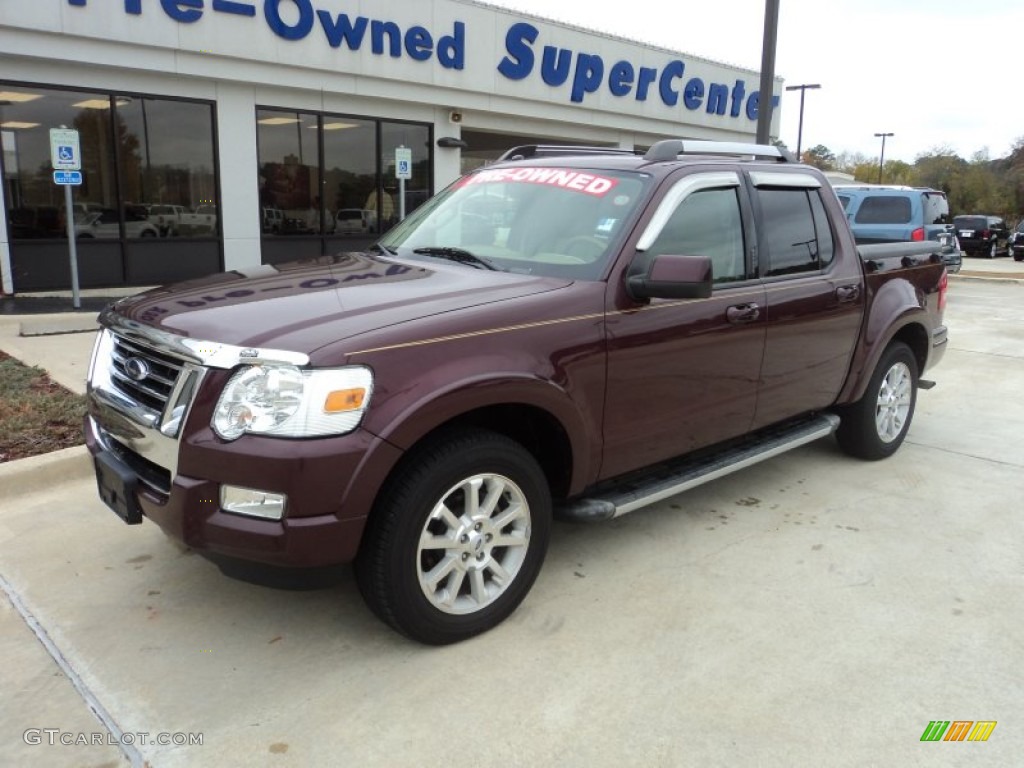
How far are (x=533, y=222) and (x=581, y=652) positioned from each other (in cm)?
196

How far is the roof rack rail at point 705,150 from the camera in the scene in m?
3.99

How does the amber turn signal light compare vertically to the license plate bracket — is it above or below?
above

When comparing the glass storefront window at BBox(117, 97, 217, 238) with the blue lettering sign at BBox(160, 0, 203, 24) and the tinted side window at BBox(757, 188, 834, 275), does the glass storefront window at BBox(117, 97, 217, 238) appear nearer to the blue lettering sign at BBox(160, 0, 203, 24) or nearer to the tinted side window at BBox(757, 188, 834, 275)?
the blue lettering sign at BBox(160, 0, 203, 24)

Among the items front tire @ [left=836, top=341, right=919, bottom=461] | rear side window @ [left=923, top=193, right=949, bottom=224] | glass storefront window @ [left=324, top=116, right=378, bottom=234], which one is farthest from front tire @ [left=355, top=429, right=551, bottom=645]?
rear side window @ [left=923, top=193, right=949, bottom=224]

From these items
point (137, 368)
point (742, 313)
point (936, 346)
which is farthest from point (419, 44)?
point (137, 368)

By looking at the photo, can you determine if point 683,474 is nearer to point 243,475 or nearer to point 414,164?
point 243,475

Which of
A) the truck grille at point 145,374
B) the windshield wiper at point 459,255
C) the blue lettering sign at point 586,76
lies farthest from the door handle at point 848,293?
the blue lettering sign at point 586,76

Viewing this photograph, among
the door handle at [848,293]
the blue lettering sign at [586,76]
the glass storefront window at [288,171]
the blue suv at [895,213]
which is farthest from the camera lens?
the blue lettering sign at [586,76]

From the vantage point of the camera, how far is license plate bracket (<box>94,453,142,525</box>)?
115 inches

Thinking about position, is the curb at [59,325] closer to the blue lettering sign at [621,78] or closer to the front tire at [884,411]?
the front tire at [884,411]

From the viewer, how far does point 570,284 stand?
3.35m

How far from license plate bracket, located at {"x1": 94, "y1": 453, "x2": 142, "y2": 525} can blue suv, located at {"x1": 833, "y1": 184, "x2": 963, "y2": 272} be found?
13.5 metres
